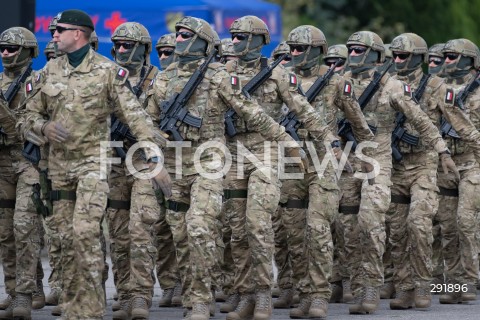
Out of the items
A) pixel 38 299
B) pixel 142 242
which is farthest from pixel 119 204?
pixel 38 299

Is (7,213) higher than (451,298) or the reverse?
higher

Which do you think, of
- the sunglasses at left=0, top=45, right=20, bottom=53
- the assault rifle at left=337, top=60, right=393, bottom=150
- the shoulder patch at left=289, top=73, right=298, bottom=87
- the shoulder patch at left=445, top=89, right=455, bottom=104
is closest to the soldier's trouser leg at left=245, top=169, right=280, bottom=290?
the shoulder patch at left=289, top=73, right=298, bottom=87

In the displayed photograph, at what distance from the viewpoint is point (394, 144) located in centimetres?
1485

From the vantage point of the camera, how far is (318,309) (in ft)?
43.7

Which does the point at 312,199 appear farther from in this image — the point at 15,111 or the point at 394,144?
the point at 15,111

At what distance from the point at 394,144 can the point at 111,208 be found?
2886 mm

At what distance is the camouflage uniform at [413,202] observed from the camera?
14.5 m

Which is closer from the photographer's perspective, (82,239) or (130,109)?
(82,239)

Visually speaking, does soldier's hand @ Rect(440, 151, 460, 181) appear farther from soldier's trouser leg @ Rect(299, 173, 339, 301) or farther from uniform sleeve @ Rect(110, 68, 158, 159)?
uniform sleeve @ Rect(110, 68, 158, 159)

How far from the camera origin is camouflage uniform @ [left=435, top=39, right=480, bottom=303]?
15.4m

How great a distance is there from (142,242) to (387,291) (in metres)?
3.40

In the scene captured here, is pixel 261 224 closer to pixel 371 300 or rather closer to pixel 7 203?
pixel 371 300

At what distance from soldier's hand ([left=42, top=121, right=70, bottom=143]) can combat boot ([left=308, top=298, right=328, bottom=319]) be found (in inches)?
117

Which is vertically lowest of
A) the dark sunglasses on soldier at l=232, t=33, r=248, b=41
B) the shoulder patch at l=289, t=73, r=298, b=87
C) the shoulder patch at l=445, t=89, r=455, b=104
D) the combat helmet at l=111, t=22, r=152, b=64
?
the shoulder patch at l=289, t=73, r=298, b=87
